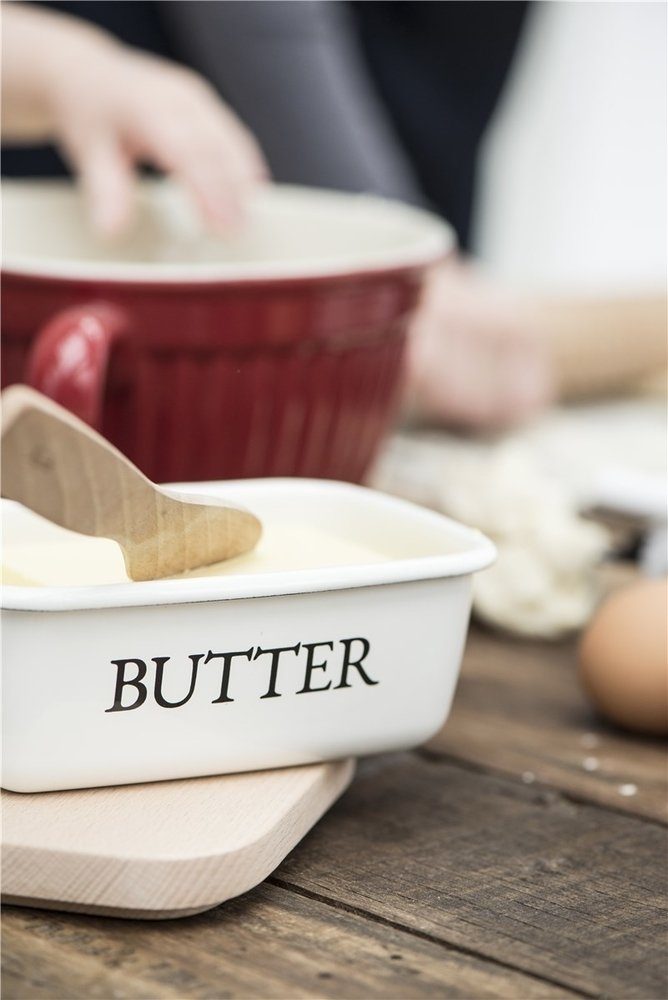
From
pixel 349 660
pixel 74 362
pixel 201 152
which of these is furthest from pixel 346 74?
pixel 349 660

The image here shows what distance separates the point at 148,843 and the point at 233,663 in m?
0.07

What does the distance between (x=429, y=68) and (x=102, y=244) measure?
1057 mm

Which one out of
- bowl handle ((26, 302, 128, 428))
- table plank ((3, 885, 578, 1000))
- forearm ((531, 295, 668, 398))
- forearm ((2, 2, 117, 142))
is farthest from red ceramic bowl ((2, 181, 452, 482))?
forearm ((531, 295, 668, 398))

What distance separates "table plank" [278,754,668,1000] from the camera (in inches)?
15.5

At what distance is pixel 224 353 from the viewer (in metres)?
0.63

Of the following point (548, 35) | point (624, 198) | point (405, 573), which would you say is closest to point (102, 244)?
point (405, 573)

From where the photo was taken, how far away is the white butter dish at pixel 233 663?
16.1 inches

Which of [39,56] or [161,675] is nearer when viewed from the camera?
[161,675]

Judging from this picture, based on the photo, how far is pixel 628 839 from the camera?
1.58 feet

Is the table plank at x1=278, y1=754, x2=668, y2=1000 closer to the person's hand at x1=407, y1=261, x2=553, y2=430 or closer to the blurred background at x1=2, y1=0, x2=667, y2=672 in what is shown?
the blurred background at x1=2, y1=0, x2=667, y2=672

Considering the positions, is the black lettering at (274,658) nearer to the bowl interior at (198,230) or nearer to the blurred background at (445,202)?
the blurred background at (445,202)

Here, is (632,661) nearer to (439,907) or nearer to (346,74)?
(439,907)

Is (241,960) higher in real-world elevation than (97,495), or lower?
lower

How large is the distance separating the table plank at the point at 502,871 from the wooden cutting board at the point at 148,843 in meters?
0.03
